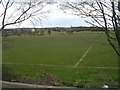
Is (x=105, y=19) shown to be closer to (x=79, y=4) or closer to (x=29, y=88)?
(x=79, y=4)

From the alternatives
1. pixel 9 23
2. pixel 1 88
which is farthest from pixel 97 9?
Result: pixel 9 23

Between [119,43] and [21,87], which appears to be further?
[21,87]

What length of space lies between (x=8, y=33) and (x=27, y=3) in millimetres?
1371

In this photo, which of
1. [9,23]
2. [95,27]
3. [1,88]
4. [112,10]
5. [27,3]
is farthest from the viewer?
[9,23]

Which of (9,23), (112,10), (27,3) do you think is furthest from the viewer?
(9,23)

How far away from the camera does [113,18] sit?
6109mm

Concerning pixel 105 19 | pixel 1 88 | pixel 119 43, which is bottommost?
pixel 1 88

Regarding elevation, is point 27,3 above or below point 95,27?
above

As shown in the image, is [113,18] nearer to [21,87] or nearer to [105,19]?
[105,19]

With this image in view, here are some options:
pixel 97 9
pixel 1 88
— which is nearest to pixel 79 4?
pixel 97 9

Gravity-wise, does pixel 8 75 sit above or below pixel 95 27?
below

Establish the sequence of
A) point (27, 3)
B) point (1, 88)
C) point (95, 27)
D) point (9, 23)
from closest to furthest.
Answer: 1. point (95, 27)
2. point (1, 88)
3. point (27, 3)
4. point (9, 23)

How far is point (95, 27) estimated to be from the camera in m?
6.47

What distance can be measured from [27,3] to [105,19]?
3028 millimetres
